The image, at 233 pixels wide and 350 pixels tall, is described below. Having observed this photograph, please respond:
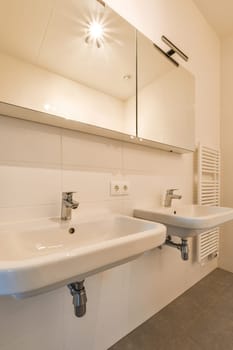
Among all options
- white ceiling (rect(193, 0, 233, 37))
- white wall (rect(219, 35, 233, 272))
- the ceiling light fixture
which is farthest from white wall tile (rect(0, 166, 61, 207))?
white ceiling (rect(193, 0, 233, 37))

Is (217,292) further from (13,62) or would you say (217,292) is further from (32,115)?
(13,62)

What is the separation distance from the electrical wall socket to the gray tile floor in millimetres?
869

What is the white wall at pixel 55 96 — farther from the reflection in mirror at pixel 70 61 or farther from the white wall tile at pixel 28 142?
the white wall tile at pixel 28 142

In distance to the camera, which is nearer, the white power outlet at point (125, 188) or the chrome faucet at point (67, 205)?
the chrome faucet at point (67, 205)

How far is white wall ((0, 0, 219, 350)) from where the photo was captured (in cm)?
82

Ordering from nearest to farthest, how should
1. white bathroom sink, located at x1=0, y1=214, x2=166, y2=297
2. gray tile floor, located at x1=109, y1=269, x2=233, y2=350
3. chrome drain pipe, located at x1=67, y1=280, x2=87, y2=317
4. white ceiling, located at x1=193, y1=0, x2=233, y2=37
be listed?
white bathroom sink, located at x1=0, y1=214, x2=166, y2=297, chrome drain pipe, located at x1=67, y1=280, x2=87, y2=317, gray tile floor, located at x1=109, y1=269, x2=233, y2=350, white ceiling, located at x1=193, y1=0, x2=233, y2=37

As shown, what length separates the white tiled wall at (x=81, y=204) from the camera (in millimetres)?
809

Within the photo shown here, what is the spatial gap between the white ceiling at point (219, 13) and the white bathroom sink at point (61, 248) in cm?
209

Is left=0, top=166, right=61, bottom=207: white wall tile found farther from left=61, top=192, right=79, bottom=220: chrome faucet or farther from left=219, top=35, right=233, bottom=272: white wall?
left=219, top=35, right=233, bottom=272: white wall

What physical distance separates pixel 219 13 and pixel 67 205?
227cm

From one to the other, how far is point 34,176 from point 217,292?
178 cm

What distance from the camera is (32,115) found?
32.6 inches

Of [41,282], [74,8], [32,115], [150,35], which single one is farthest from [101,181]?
[150,35]

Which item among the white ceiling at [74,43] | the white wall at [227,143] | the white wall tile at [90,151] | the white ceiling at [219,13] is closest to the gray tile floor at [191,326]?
the white wall at [227,143]
